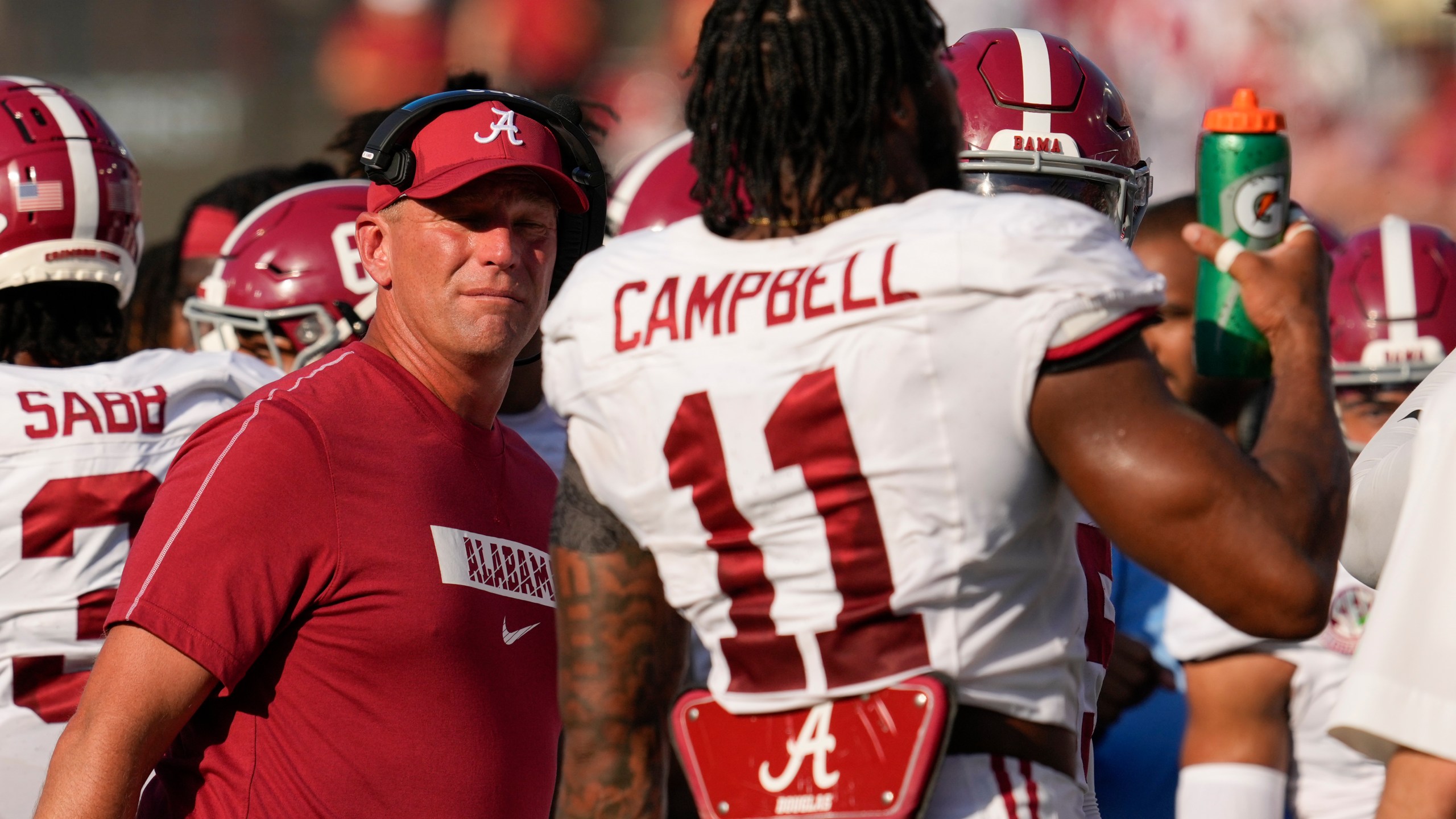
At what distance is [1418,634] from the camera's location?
1817mm

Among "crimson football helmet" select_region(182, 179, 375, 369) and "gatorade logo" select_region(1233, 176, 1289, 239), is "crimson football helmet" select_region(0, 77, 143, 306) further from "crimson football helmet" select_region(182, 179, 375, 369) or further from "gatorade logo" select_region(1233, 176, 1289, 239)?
"gatorade logo" select_region(1233, 176, 1289, 239)

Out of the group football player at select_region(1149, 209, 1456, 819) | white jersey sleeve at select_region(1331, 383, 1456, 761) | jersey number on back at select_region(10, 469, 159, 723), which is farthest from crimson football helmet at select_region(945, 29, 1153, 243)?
jersey number on back at select_region(10, 469, 159, 723)

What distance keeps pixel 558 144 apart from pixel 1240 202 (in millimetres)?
1414

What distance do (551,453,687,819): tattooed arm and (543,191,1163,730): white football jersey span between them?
0.32 feet

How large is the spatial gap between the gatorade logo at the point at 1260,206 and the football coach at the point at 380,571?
1.36 m

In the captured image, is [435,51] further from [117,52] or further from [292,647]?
[292,647]

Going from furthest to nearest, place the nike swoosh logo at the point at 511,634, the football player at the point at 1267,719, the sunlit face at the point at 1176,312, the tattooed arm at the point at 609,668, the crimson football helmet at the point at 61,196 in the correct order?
the sunlit face at the point at 1176,312, the football player at the point at 1267,719, the crimson football helmet at the point at 61,196, the nike swoosh logo at the point at 511,634, the tattooed arm at the point at 609,668

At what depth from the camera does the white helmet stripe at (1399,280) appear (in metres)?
5.36

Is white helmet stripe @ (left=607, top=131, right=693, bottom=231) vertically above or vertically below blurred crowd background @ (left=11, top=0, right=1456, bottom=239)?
above

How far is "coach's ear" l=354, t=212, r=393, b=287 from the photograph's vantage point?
3.09 meters

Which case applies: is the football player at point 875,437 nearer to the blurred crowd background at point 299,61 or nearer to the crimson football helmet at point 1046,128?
the crimson football helmet at point 1046,128

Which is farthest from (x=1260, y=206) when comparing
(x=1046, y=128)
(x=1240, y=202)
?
(x=1046, y=128)

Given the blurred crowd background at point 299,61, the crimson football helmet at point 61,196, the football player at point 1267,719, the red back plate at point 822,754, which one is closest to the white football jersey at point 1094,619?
the red back plate at point 822,754

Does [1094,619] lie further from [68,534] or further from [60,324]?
[60,324]
